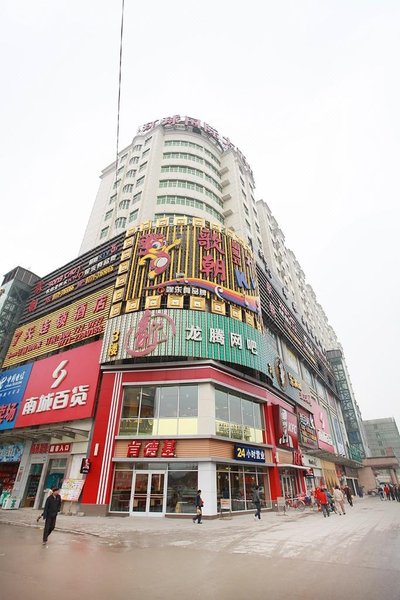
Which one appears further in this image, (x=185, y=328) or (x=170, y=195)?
(x=170, y=195)

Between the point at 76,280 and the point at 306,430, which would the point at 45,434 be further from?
the point at 306,430

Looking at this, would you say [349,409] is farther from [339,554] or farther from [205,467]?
[339,554]

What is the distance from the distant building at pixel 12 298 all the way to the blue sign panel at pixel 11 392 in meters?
4.59

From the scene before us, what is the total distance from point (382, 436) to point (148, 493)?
122 meters

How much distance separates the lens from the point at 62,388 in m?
24.8

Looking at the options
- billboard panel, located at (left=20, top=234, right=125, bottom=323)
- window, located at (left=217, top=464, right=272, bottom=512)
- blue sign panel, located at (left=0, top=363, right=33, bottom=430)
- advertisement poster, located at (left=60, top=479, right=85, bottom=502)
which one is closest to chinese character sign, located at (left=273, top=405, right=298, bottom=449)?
window, located at (left=217, top=464, right=272, bottom=512)

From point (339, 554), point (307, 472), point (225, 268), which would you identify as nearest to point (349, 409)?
Result: point (307, 472)

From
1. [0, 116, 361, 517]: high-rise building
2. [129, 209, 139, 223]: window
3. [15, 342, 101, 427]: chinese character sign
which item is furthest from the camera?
[129, 209, 139, 223]: window

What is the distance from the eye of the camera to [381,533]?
40.2ft

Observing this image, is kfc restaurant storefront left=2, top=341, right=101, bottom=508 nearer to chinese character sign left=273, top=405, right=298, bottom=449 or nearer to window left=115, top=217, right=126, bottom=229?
chinese character sign left=273, top=405, right=298, bottom=449

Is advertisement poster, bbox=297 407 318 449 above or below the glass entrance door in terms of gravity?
above

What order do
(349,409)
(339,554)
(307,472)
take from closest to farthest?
(339,554) → (307,472) → (349,409)

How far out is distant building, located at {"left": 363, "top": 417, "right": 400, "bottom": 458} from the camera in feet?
365

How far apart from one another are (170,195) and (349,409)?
55063 millimetres
